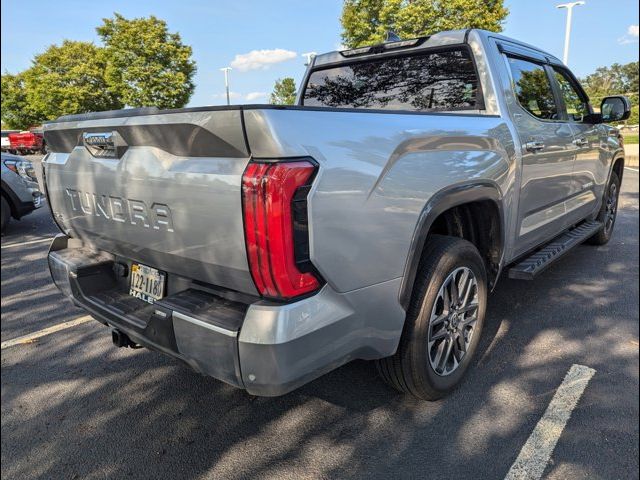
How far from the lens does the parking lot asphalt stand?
2074 mm

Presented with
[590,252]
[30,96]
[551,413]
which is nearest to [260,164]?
[551,413]

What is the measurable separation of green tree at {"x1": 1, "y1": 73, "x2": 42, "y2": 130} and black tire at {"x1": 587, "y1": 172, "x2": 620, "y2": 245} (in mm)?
43675

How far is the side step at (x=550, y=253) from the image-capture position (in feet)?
10.2

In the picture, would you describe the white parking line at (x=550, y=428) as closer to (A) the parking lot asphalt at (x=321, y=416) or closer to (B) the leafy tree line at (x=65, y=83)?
(A) the parking lot asphalt at (x=321, y=416)

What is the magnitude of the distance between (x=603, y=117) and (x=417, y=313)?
3.33 meters

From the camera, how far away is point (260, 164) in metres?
1.55

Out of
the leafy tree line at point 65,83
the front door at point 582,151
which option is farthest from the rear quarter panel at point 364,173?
the leafy tree line at point 65,83

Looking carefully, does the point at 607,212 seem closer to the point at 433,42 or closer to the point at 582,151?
the point at 582,151

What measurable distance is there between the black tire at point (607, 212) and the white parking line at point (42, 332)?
5.33 metres

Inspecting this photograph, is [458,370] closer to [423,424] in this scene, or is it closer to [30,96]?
[423,424]

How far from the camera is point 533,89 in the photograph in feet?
11.4

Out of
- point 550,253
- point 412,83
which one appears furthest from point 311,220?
point 550,253

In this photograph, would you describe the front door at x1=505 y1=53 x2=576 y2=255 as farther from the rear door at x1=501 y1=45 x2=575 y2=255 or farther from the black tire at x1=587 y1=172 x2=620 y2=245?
the black tire at x1=587 y1=172 x2=620 y2=245

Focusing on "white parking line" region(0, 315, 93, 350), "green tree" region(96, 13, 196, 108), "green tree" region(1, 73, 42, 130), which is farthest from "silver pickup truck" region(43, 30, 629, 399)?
"green tree" region(1, 73, 42, 130)
